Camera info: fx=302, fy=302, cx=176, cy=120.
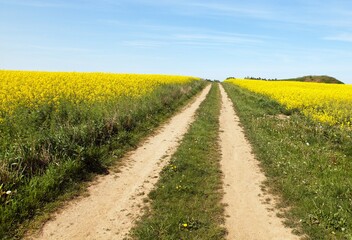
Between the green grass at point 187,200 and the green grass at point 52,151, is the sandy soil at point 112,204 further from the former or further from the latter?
the green grass at point 52,151

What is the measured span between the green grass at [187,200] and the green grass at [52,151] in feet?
7.16

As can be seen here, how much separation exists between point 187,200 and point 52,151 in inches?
167

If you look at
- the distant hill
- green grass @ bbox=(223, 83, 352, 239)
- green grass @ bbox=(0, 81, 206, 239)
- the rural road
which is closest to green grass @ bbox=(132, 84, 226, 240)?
the rural road

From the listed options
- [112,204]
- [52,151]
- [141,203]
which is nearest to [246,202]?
[141,203]

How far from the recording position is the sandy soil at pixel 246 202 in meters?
6.25

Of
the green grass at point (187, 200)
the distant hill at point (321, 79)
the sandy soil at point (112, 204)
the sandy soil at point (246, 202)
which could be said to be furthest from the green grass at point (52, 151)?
the distant hill at point (321, 79)

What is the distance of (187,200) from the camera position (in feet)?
24.7

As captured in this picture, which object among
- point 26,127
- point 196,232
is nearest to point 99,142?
point 26,127

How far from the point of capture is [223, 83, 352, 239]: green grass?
670 cm

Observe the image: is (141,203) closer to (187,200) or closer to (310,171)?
(187,200)

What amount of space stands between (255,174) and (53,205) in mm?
5974

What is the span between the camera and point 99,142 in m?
11.3

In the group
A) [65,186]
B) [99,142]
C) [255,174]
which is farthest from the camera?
[99,142]

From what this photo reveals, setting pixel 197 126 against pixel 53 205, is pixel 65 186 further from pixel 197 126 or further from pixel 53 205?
pixel 197 126
